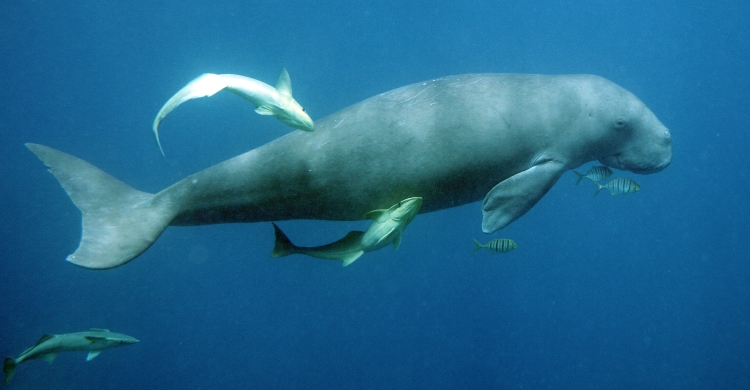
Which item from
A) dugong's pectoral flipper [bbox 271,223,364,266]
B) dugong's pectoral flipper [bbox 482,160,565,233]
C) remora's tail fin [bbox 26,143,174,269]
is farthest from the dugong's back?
dugong's pectoral flipper [bbox 271,223,364,266]

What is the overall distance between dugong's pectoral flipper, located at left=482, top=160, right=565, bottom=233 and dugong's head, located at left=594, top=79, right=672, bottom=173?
59.4 inches

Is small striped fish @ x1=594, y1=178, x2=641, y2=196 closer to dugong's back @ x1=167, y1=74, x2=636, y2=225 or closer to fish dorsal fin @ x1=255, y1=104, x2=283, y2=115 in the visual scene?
dugong's back @ x1=167, y1=74, x2=636, y2=225

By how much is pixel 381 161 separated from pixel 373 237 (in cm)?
107

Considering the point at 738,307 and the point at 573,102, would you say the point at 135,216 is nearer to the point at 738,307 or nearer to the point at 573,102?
the point at 573,102

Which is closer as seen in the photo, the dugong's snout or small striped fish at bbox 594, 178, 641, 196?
the dugong's snout

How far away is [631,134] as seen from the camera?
20.7 ft

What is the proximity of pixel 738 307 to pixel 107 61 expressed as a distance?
97.0 feet

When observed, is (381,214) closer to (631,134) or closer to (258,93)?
(258,93)

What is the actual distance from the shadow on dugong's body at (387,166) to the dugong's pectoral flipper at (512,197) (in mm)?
13

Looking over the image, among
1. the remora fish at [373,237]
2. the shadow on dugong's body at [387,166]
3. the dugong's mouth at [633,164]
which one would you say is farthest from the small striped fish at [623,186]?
the remora fish at [373,237]

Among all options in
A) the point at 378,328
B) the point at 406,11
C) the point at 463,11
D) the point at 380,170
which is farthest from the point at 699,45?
the point at 380,170

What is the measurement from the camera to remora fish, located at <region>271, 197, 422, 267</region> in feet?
14.4

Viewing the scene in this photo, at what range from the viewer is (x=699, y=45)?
25.8 meters

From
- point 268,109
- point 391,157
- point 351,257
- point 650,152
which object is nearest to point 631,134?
point 650,152
